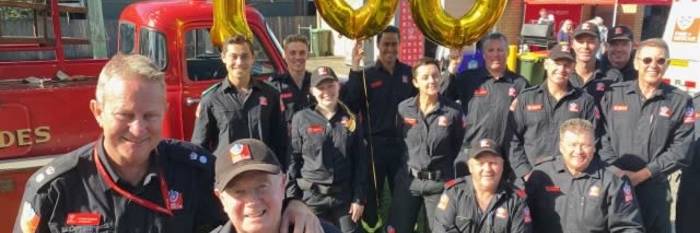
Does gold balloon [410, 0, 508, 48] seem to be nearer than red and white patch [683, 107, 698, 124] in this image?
Yes

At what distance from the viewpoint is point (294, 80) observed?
446 centimetres

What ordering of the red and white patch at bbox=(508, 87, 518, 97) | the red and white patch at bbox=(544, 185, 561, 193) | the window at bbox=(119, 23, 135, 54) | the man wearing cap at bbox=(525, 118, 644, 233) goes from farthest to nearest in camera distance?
the window at bbox=(119, 23, 135, 54) → the red and white patch at bbox=(508, 87, 518, 97) → the red and white patch at bbox=(544, 185, 561, 193) → the man wearing cap at bbox=(525, 118, 644, 233)

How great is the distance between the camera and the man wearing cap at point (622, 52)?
4910 millimetres

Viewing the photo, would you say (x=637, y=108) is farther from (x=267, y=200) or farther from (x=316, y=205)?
(x=267, y=200)

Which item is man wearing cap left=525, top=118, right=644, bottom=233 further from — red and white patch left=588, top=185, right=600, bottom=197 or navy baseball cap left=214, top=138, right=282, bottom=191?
navy baseball cap left=214, top=138, right=282, bottom=191

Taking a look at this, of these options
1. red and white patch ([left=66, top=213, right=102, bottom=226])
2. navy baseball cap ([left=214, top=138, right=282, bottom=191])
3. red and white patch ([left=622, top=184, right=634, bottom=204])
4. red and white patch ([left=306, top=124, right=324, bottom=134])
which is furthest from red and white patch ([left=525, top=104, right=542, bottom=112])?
red and white patch ([left=66, top=213, right=102, bottom=226])

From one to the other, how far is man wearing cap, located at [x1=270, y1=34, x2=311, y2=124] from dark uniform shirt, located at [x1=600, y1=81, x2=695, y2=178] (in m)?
2.07

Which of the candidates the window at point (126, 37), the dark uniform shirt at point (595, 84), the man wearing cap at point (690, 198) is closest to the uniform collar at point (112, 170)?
the dark uniform shirt at point (595, 84)

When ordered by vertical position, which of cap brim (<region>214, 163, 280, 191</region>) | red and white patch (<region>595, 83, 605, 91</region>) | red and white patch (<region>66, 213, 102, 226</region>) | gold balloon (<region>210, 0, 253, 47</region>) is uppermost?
gold balloon (<region>210, 0, 253, 47</region>)

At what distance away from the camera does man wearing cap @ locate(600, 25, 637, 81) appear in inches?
193

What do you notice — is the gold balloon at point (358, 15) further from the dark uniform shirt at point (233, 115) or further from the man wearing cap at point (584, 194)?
the man wearing cap at point (584, 194)

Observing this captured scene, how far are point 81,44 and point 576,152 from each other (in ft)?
10.9

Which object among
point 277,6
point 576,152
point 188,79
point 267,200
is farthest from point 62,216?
point 277,6

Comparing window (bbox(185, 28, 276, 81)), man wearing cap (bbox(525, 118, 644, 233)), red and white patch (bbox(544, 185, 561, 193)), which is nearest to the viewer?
man wearing cap (bbox(525, 118, 644, 233))
